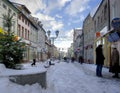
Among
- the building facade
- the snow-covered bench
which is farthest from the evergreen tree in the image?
the building facade

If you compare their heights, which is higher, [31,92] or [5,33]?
[5,33]

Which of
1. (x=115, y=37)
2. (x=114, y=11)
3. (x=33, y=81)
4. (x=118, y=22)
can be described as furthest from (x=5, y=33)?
(x=114, y=11)

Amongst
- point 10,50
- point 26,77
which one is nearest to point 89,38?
point 10,50

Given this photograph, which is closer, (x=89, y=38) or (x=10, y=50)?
(x=10, y=50)

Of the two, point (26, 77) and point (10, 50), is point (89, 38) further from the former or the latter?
point (26, 77)

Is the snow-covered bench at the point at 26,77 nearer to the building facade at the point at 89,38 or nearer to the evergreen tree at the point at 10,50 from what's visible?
the evergreen tree at the point at 10,50

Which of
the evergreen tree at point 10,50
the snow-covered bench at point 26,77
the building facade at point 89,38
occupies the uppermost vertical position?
the building facade at point 89,38

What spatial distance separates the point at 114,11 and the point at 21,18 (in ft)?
62.5

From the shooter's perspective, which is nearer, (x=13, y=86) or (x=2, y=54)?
(x=13, y=86)

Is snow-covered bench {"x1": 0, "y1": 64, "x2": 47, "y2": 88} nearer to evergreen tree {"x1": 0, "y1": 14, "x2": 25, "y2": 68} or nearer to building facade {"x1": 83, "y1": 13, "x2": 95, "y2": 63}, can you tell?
evergreen tree {"x1": 0, "y1": 14, "x2": 25, "y2": 68}

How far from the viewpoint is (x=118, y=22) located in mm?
15383

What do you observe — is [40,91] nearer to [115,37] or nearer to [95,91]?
[95,91]

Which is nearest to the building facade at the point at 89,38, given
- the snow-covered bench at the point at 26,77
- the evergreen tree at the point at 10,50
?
the evergreen tree at the point at 10,50

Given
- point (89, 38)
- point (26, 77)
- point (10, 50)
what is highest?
A: point (89, 38)
